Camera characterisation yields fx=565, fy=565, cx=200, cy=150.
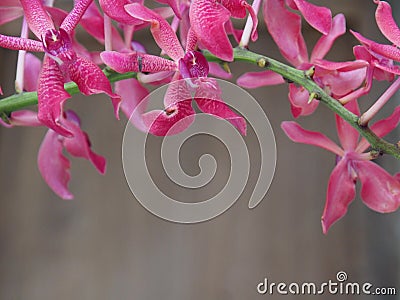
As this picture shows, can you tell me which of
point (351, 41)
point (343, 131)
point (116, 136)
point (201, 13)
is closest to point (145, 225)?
point (116, 136)

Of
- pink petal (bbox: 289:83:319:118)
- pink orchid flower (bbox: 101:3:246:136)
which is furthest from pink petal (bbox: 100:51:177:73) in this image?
pink petal (bbox: 289:83:319:118)

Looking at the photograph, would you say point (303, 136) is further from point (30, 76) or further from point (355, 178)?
point (30, 76)

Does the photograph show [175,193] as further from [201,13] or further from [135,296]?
[201,13]

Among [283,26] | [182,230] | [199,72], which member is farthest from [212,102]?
[182,230]

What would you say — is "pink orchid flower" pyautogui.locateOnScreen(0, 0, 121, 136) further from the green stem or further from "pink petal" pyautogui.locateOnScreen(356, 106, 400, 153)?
"pink petal" pyautogui.locateOnScreen(356, 106, 400, 153)

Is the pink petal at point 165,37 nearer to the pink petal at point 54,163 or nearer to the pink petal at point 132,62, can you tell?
the pink petal at point 132,62
